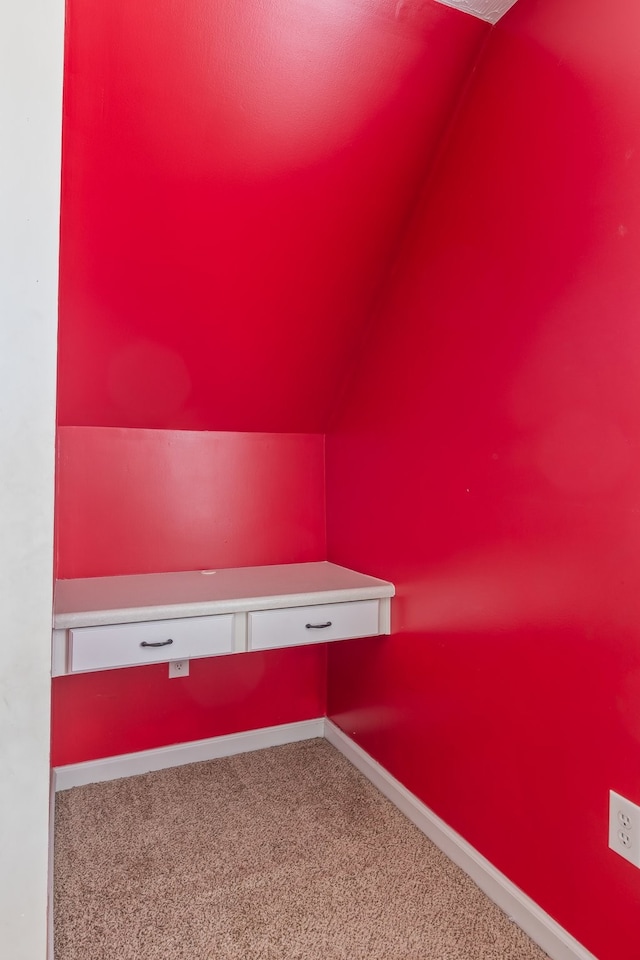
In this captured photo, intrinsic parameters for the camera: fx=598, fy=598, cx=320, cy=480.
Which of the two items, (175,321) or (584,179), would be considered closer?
(584,179)

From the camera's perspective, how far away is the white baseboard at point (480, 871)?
4.94 ft

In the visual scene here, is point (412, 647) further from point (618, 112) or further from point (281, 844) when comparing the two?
point (618, 112)

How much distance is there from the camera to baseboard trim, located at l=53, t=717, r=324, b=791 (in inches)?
91.4

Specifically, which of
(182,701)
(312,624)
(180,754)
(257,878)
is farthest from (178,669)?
(257,878)

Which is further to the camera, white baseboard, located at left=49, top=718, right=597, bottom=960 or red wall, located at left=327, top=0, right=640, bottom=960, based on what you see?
white baseboard, located at left=49, top=718, right=597, bottom=960

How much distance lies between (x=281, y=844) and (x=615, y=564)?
1.41 meters

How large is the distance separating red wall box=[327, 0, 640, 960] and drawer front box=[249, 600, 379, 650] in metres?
0.14

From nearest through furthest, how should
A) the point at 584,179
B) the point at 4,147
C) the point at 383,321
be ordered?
the point at 4,147
the point at 584,179
the point at 383,321

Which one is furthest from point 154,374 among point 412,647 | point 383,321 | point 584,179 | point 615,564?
point 615,564

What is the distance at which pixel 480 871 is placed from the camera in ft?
5.79

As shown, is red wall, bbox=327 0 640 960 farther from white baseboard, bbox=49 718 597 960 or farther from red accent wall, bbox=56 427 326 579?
red accent wall, bbox=56 427 326 579

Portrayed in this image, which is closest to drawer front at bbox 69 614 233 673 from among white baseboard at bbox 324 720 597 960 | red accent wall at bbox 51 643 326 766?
red accent wall at bbox 51 643 326 766

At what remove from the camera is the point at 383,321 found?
2309 mm

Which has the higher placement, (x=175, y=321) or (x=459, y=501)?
(x=175, y=321)
